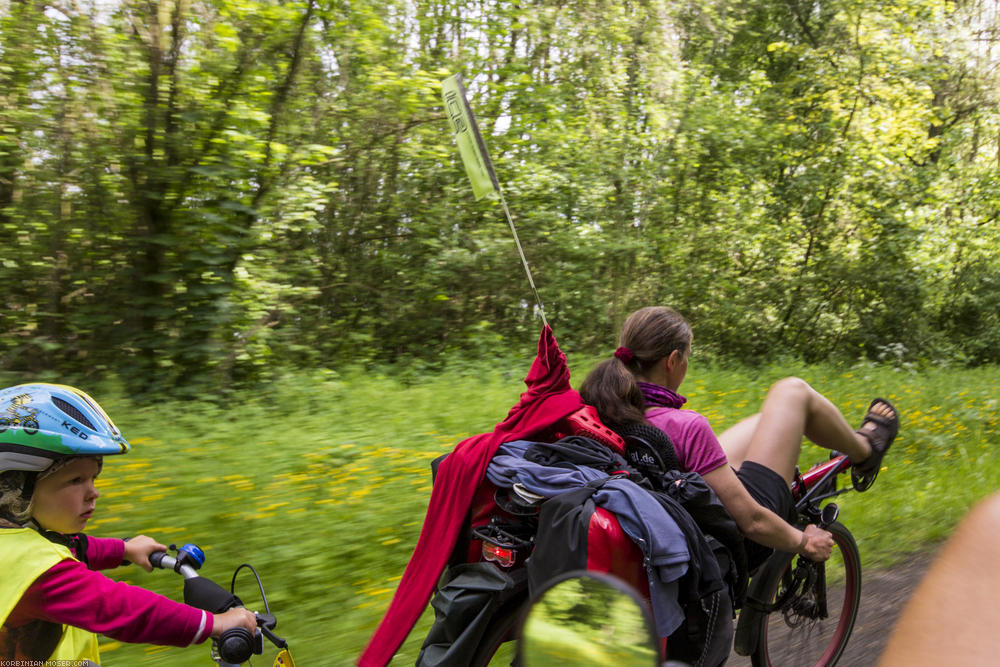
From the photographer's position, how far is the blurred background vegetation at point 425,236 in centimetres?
509

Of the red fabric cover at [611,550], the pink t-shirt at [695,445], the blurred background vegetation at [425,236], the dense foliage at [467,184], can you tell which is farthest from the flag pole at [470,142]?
the dense foliage at [467,184]

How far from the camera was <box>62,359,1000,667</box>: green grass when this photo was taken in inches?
141

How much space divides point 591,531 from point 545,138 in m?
8.68

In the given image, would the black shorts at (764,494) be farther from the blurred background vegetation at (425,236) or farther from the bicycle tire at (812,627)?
the blurred background vegetation at (425,236)

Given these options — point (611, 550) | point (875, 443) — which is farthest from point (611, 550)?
point (875, 443)

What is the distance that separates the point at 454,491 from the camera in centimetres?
241

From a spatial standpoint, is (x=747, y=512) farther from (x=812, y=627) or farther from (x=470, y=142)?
(x=470, y=142)

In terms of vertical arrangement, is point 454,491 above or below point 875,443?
below

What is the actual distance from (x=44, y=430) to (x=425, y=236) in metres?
8.21

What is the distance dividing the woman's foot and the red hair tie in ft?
3.93

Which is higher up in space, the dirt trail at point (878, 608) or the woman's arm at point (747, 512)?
the woman's arm at point (747, 512)

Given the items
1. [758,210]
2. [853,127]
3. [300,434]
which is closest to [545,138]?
[758,210]

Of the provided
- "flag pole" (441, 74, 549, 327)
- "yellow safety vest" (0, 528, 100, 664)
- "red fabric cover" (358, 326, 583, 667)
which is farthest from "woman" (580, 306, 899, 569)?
"yellow safety vest" (0, 528, 100, 664)

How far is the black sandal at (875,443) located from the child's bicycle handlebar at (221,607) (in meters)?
2.67
